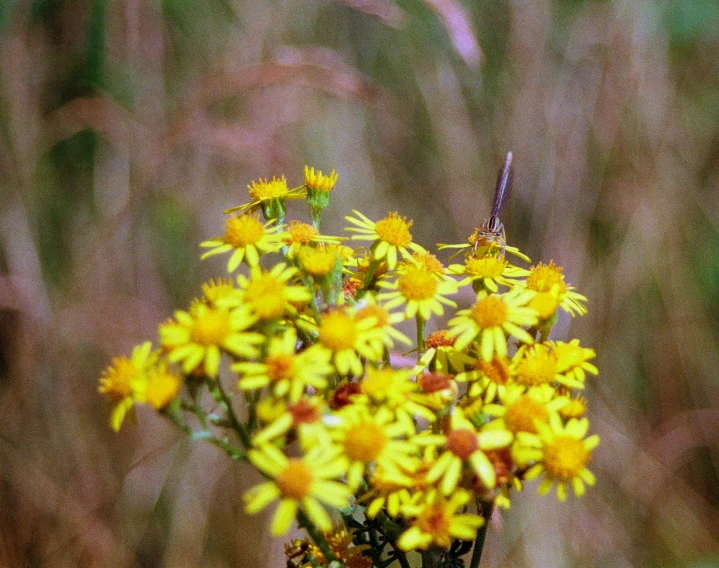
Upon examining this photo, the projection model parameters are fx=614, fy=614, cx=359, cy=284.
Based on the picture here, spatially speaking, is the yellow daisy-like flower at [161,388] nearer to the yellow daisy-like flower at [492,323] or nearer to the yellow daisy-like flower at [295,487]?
the yellow daisy-like flower at [295,487]

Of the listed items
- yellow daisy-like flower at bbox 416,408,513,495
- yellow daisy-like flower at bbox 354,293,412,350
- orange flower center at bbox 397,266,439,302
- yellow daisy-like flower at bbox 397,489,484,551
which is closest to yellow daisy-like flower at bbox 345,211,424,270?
orange flower center at bbox 397,266,439,302

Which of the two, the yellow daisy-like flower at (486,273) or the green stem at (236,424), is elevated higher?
the yellow daisy-like flower at (486,273)

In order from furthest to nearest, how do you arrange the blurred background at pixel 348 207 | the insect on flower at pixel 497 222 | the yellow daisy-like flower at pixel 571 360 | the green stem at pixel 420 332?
the blurred background at pixel 348 207 → the insect on flower at pixel 497 222 → the green stem at pixel 420 332 → the yellow daisy-like flower at pixel 571 360

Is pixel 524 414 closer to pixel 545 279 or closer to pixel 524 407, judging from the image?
pixel 524 407

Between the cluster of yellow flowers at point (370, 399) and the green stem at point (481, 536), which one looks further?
the green stem at point (481, 536)

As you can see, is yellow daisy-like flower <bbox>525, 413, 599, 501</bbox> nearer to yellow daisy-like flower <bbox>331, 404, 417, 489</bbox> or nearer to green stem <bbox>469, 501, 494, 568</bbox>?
green stem <bbox>469, 501, 494, 568</bbox>

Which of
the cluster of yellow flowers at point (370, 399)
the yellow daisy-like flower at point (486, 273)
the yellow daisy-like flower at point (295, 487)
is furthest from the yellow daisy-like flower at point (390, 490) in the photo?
the yellow daisy-like flower at point (486, 273)

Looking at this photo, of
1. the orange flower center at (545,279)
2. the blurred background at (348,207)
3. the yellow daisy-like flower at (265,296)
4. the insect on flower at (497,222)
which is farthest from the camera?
the blurred background at (348,207)

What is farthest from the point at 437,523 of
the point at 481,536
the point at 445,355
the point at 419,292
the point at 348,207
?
the point at 348,207
